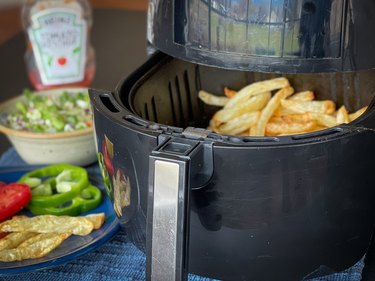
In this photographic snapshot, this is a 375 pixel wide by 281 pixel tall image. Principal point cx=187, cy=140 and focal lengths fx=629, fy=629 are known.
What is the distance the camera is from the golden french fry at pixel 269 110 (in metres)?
1.01

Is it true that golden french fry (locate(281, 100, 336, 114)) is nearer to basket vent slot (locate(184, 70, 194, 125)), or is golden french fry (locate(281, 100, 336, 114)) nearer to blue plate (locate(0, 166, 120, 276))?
basket vent slot (locate(184, 70, 194, 125))

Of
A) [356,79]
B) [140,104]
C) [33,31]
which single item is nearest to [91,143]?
[140,104]

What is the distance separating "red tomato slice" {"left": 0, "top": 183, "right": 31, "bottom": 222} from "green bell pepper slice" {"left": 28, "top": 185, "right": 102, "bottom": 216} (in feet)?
0.09

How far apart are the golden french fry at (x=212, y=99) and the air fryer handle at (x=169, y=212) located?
14.9 inches

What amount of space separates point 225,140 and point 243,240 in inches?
5.6

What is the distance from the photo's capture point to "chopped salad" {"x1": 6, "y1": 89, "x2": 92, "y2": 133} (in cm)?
128

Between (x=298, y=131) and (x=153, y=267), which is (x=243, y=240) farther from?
(x=298, y=131)

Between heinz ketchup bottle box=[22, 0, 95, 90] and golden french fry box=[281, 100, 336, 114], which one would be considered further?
heinz ketchup bottle box=[22, 0, 95, 90]

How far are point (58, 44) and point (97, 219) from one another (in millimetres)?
637

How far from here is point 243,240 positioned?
81 centimetres

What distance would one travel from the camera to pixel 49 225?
1.00 metres

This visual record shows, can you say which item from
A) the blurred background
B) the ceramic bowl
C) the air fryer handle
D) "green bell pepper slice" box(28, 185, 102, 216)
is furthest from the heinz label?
the air fryer handle

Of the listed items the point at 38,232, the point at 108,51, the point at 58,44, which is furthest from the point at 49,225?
the point at 108,51

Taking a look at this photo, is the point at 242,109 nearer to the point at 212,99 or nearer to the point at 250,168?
the point at 212,99
